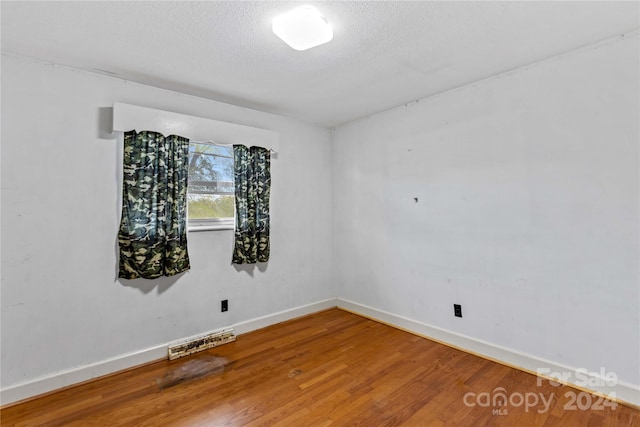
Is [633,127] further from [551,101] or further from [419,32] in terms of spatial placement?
[419,32]

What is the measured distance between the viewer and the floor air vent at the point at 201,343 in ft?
8.46

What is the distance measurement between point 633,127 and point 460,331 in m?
2.00

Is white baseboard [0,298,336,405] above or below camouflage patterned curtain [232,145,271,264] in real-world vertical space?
below

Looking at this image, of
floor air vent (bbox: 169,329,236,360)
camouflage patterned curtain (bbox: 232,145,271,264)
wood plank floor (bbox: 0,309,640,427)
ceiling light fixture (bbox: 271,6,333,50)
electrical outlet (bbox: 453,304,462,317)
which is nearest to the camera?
ceiling light fixture (bbox: 271,6,333,50)

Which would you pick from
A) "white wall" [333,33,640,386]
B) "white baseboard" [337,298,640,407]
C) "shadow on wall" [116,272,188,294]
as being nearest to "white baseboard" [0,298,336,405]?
"shadow on wall" [116,272,188,294]

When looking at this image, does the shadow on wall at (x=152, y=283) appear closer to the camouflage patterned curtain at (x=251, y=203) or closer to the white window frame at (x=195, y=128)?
the white window frame at (x=195, y=128)

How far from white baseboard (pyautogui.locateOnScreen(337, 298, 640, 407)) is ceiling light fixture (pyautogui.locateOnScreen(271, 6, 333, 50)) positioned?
2.73 meters

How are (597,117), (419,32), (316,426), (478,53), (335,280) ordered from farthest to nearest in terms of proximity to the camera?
(335,280), (478,53), (597,117), (419,32), (316,426)

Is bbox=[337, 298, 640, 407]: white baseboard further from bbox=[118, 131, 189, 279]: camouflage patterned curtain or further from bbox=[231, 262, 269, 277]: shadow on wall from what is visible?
bbox=[118, 131, 189, 279]: camouflage patterned curtain

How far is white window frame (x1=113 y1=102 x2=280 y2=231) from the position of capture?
2369mm

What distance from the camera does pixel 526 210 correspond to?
2340 mm

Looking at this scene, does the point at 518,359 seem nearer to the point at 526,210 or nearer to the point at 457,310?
the point at 457,310

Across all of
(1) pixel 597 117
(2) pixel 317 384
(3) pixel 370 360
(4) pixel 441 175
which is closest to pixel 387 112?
(4) pixel 441 175

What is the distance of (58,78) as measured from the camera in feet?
7.23
